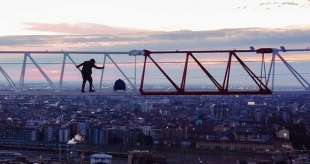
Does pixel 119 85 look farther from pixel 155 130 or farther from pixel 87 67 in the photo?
pixel 155 130

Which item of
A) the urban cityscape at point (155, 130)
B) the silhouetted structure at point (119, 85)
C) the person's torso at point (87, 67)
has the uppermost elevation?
the person's torso at point (87, 67)

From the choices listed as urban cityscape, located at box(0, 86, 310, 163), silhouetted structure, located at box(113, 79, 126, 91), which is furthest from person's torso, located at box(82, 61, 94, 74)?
urban cityscape, located at box(0, 86, 310, 163)

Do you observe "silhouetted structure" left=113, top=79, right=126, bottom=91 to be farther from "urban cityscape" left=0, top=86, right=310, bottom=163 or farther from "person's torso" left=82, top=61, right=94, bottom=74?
"urban cityscape" left=0, top=86, right=310, bottom=163

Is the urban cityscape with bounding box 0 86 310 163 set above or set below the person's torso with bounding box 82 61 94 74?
below

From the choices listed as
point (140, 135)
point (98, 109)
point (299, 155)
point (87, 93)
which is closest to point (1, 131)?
point (140, 135)

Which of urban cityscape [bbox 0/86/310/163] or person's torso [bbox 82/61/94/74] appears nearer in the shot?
person's torso [bbox 82/61/94/74]

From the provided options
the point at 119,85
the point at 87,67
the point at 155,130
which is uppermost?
the point at 87,67

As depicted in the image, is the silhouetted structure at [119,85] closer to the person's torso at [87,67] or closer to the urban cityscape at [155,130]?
the person's torso at [87,67]

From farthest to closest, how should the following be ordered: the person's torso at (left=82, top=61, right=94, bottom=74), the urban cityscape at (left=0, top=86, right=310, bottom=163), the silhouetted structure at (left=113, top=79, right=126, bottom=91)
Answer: the urban cityscape at (left=0, top=86, right=310, bottom=163) < the silhouetted structure at (left=113, top=79, right=126, bottom=91) < the person's torso at (left=82, top=61, right=94, bottom=74)

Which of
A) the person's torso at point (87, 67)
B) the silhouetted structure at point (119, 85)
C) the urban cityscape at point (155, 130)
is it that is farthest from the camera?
the urban cityscape at point (155, 130)

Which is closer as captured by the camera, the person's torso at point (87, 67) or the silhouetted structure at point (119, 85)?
the person's torso at point (87, 67)

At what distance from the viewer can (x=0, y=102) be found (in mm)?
78000

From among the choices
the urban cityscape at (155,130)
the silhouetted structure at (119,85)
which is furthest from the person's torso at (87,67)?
the urban cityscape at (155,130)

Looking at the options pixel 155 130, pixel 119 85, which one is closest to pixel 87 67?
pixel 119 85
